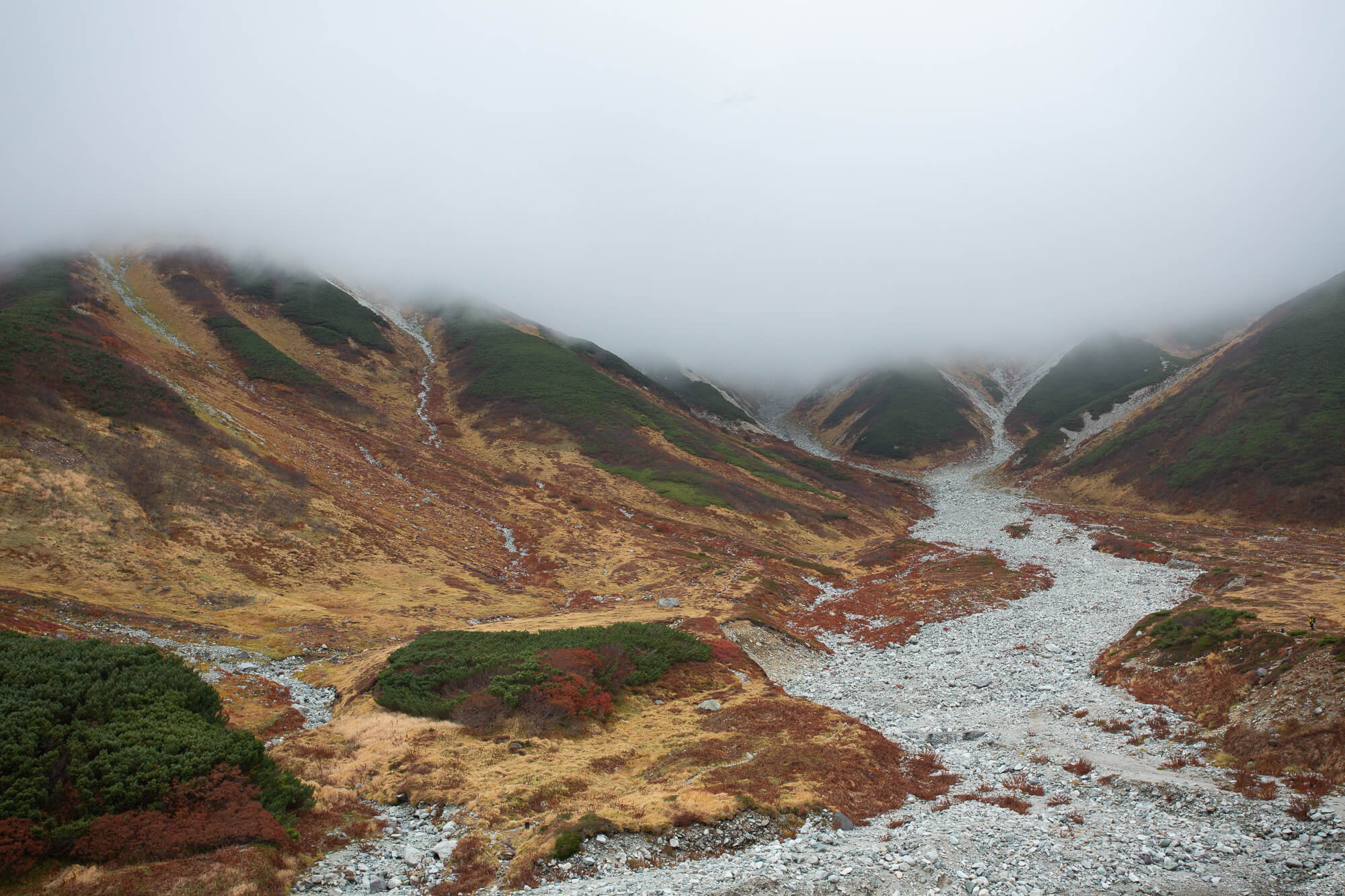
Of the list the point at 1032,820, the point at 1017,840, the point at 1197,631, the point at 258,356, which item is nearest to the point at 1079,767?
the point at 1032,820

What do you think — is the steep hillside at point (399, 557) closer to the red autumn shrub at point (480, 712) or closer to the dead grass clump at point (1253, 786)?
the red autumn shrub at point (480, 712)

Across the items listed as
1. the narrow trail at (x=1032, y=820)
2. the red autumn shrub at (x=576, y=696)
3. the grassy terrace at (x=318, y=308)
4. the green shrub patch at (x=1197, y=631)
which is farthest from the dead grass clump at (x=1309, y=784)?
the grassy terrace at (x=318, y=308)

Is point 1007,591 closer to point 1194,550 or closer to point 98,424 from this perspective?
point 1194,550

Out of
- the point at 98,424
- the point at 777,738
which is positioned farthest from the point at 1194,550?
the point at 98,424

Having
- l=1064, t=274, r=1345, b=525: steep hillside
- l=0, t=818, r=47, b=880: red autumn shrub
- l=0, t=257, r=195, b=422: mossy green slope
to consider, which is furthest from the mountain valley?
l=1064, t=274, r=1345, b=525: steep hillside

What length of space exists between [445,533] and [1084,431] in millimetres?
148187

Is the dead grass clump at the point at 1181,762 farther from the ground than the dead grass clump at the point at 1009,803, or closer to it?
farther from the ground

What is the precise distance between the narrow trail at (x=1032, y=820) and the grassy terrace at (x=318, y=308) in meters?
116

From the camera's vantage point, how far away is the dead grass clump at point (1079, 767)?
1706 cm

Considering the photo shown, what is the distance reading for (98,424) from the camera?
46281 mm

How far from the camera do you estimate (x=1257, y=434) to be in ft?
300

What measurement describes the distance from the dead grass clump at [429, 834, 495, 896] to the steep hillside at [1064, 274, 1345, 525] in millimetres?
99745

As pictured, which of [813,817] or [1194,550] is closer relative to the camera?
[813,817]

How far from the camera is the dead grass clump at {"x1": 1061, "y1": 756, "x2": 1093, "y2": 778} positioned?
17.1 metres
